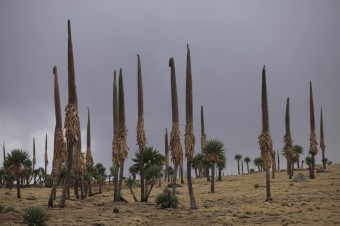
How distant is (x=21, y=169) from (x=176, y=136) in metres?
25.8

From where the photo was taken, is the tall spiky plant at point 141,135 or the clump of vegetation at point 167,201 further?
the tall spiky plant at point 141,135

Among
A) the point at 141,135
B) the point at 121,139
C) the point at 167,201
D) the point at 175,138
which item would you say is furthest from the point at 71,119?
the point at 167,201

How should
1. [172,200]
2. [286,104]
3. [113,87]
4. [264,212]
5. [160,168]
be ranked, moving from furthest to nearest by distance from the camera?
[286,104] < [113,87] < [160,168] < [172,200] < [264,212]

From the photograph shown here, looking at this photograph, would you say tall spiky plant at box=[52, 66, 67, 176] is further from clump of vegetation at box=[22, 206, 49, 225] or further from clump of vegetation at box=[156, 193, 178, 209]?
clump of vegetation at box=[22, 206, 49, 225]

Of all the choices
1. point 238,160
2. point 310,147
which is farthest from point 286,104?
point 238,160

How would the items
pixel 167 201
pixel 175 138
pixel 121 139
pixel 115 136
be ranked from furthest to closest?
pixel 115 136 < pixel 121 139 < pixel 175 138 < pixel 167 201

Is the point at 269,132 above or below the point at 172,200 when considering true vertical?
above

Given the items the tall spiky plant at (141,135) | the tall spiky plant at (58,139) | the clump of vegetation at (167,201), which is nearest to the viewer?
the clump of vegetation at (167,201)

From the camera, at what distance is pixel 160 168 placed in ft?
128

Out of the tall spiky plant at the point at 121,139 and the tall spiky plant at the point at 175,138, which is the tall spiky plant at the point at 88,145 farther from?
the tall spiky plant at the point at 175,138

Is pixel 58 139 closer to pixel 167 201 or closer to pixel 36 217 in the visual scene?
pixel 167 201

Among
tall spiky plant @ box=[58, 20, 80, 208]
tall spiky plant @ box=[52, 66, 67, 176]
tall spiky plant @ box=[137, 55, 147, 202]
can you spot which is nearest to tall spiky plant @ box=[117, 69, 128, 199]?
tall spiky plant @ box=[137, 55, 147, 202]

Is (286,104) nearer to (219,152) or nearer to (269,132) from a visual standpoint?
(219,152)

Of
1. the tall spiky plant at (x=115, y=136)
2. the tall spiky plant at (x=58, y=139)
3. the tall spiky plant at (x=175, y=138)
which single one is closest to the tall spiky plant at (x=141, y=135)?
the tall spiky plant at (x=115, y=136)
